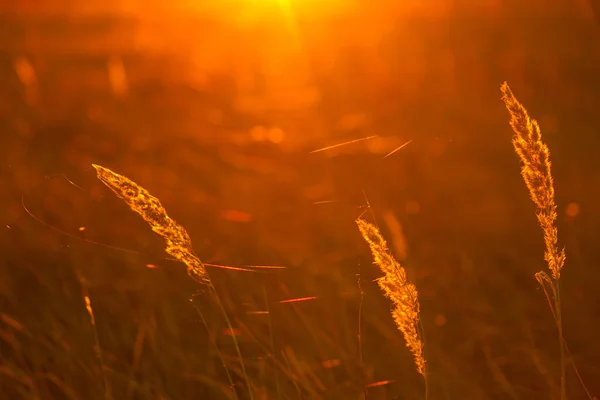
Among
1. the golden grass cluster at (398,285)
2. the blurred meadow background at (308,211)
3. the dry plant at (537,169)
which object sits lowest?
the blurred meadow background at (308,211)

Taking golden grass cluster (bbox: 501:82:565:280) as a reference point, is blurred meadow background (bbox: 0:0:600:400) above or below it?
below

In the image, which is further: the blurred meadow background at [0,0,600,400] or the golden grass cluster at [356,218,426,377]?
the blurred meadow background at [0,0,600,400]

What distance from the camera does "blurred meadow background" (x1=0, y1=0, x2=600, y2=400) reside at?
1919 mm

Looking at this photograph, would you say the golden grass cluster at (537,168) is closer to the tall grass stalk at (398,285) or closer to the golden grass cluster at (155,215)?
the tall grass stalk at (398,285)

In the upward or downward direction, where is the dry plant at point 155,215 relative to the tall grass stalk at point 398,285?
upward

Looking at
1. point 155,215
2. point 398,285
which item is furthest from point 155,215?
point 398,285

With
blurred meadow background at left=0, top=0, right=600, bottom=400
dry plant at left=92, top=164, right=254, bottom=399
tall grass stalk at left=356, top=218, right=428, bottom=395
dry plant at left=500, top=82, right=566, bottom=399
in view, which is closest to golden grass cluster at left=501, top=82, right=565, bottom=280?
dry plant at left=500, top=82, right=566, bottom=399

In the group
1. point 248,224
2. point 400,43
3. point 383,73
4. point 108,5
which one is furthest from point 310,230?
point 108,5

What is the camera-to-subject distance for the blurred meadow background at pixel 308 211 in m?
1.92

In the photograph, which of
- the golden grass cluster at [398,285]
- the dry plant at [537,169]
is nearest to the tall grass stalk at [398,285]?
the golden grass cluster at [398,285]

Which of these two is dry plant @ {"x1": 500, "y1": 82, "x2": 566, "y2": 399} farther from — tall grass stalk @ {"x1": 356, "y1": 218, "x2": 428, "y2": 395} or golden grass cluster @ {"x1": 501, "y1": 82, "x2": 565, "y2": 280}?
tall grass stalk @ {"x1": 356, "y1": 218, "x2": 428, "y2": 395}

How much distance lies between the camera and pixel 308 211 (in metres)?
3.40

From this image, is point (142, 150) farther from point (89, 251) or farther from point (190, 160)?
point (89, 251)

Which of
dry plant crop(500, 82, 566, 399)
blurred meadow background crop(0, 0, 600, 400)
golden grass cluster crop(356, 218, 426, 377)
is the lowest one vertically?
blurred meadow background crop(0, 0, 600, 400)
